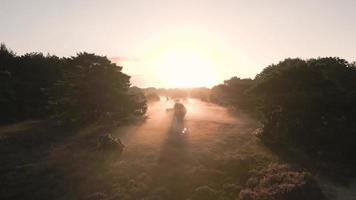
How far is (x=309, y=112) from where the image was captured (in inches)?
1355

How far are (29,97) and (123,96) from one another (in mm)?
15556

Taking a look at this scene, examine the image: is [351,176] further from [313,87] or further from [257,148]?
[313,87]

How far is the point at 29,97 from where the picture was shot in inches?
2046

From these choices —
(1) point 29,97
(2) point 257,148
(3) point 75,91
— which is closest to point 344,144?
(2) point 257,148

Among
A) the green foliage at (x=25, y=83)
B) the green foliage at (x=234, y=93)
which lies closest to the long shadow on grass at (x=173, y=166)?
the green foliage at (x=25, y=83)

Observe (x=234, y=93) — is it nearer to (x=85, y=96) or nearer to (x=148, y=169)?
(x=85, y=96)

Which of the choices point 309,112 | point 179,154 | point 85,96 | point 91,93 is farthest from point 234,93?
point 179,154

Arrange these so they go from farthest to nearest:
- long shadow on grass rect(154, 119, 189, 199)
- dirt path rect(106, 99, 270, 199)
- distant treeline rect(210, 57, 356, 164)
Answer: distant treeline rect(210, 57, 356, 164)
dirt path rect(106, 99, 270, 199)
long shadow on grass rect(154, 119, 189, 199)

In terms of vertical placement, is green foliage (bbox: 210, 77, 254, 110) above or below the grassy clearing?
above

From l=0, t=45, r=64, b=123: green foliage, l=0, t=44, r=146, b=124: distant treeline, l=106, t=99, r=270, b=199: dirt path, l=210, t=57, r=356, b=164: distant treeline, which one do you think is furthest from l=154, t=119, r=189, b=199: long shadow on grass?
l=0, t=45, r=64, b=123: green foliage

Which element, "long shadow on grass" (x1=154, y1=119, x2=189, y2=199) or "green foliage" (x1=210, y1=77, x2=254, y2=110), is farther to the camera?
"green foliage" (x1=210, y1=77, x2=254, y2=110)

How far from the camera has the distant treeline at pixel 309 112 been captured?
104 ft

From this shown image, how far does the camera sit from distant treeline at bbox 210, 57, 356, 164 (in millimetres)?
31734

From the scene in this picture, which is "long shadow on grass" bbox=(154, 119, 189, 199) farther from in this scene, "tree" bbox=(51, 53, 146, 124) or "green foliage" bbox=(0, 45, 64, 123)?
"green foliage" bbox=(0, 45, 64, 123)
